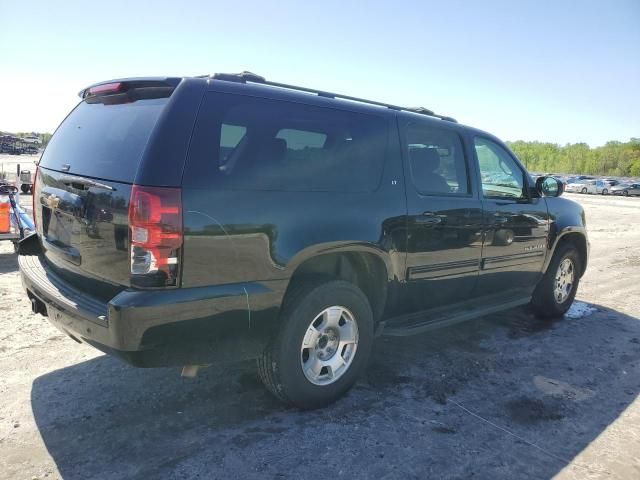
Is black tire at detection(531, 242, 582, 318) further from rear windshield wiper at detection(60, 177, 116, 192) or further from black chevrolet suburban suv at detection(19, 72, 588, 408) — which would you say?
rear windshield wiper at detection(60, 177, 116, 192)

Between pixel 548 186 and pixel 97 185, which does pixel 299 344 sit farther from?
pixel 548 186

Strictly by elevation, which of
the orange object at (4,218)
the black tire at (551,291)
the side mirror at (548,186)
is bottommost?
the black tire at (551,291)

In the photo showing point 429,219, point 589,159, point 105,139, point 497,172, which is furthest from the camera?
point 589,159

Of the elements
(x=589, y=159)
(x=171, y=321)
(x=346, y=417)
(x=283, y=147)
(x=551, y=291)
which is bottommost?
(x=346, y=417)

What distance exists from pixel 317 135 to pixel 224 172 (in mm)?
806

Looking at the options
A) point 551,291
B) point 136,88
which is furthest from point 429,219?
point 551,291

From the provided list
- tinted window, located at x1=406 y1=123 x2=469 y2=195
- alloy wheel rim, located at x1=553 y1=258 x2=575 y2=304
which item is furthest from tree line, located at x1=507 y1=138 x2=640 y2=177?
tinted window, located at x1=406 y1=123 x2=469 y2=195

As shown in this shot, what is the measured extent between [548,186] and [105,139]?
4.09m

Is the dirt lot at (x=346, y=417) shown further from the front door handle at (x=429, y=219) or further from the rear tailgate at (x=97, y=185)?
the front door handle at (x=429, y=219)

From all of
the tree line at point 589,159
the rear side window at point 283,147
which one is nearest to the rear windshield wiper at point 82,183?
the rear side window at point 283,147

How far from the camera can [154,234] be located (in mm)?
2516

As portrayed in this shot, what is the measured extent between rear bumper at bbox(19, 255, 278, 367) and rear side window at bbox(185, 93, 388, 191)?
611 millimetres

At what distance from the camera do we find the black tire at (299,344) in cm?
304

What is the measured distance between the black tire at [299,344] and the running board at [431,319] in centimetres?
42
